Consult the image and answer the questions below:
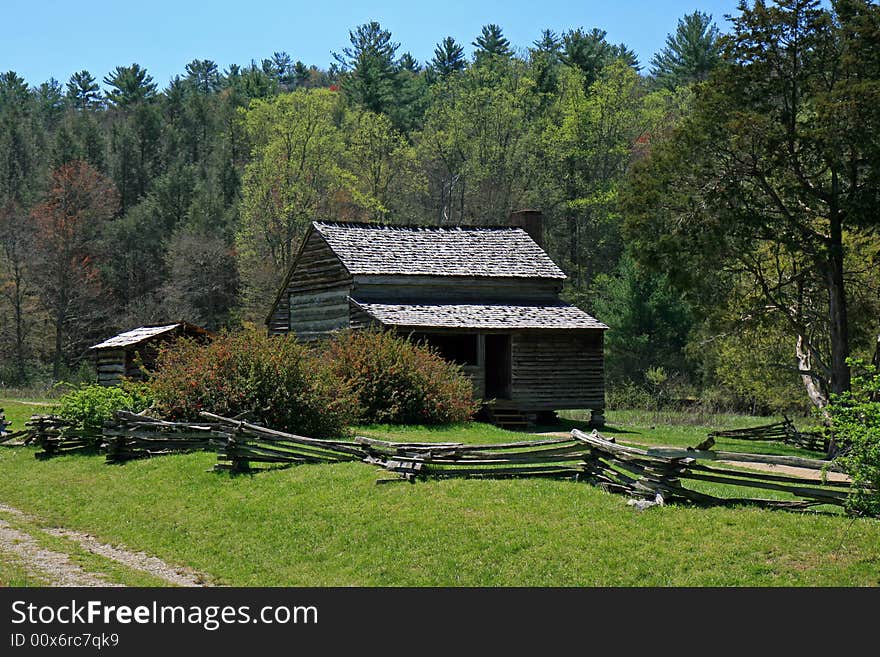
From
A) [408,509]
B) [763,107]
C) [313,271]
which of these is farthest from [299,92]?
[408,509]

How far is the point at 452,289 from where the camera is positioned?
32.3m

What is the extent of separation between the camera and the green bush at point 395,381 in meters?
24.1

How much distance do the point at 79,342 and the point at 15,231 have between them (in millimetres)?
7073

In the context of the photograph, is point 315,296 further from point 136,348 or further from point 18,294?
point 18,294

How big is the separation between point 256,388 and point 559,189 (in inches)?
1563

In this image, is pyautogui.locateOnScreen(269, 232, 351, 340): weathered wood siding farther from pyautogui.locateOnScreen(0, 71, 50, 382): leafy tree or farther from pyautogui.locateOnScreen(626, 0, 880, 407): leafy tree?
pyautogui.locateOnScreen(0, 71, 50, 382): leafy tree

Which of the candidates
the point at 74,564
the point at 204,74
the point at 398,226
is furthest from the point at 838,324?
the point at 204,74

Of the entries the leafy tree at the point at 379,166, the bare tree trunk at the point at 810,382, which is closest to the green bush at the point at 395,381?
the bare tree trunk at the point at 810,382

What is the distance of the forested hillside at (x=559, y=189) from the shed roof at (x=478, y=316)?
10.0 ft

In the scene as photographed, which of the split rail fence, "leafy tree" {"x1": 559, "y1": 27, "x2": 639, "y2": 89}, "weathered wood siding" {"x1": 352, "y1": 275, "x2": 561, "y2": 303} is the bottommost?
the split rail fence

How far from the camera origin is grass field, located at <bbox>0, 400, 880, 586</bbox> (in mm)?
10195

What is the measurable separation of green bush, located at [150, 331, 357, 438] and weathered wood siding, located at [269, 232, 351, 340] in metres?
9.63

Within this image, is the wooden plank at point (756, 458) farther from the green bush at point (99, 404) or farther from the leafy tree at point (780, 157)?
the leafy tree at point (780, 157)

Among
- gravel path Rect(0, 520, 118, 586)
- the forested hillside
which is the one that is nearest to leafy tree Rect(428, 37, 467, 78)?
the forested hillside
